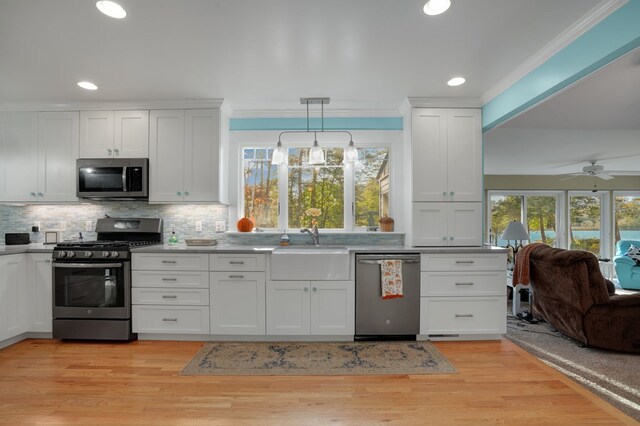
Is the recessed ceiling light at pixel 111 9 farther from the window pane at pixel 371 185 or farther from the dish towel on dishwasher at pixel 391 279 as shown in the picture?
the dish towel on dishwasher at pixel 391 279

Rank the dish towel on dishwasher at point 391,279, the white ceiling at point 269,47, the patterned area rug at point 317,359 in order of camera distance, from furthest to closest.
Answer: the dish towel on dishwasher at point 391,279 → the patterned area rug at point 317,359 → the white ceiling at point 269,47

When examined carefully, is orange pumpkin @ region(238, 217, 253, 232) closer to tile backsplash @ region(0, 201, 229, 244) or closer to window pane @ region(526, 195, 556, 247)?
tile backsplash @ region(0, 201, 229, 244)

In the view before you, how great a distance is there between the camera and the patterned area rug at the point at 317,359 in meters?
2.44

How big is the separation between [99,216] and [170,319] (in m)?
1.65

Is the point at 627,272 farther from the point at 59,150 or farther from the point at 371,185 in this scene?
the point at 59,150

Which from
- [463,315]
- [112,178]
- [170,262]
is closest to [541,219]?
[463,315]

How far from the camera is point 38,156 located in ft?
11.0

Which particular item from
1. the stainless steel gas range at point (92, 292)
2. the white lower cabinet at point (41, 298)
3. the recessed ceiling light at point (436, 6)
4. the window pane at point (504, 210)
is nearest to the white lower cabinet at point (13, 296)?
the white lower cabinet at point (41, 298)

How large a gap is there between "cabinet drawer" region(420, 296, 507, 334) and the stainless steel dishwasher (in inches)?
4.4

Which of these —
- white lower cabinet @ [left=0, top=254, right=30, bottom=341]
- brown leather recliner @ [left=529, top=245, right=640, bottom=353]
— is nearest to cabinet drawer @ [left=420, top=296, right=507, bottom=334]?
brown leather recliner @ [left=529, top=245, right=640, bottom=353]

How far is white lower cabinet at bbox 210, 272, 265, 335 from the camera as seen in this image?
9.74ft

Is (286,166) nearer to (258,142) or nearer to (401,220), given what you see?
(258,142)

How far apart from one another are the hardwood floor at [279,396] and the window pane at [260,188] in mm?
1675

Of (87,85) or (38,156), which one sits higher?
(87,85)
